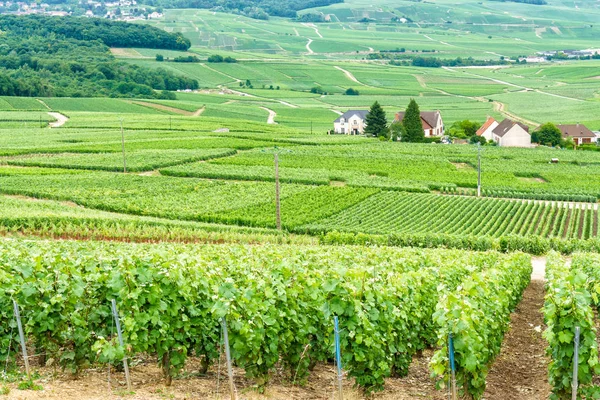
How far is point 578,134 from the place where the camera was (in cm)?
11369

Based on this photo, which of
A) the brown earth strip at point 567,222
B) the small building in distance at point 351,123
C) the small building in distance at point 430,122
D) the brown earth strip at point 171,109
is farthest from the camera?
the brown earth strip at point 171,109

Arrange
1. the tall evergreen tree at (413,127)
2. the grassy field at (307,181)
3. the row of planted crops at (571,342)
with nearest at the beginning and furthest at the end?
the row of planted crops at (571,342), the grassy field at (307,181), the tall evergreen tree at (413,127)

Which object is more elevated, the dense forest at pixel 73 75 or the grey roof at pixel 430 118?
the dense forest at pixel 73 75

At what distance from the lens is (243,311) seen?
15.6 meters

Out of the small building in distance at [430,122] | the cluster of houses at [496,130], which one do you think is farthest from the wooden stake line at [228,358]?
the small building in distance at [430,122]

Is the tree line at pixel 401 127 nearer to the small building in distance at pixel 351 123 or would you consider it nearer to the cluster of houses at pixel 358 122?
the cluster of houses at pixel 358 122

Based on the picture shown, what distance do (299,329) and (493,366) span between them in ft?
19.6

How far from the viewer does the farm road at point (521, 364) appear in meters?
18.0

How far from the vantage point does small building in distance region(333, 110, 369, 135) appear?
409ft

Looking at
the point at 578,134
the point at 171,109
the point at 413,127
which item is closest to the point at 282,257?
the point at 413,127

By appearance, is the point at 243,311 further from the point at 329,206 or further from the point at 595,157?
the point at 595,157

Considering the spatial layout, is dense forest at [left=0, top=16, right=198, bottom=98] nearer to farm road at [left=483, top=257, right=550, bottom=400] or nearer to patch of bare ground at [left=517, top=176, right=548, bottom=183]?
patch of bare ground at [left=517, top=176, right=548, bottom=183]

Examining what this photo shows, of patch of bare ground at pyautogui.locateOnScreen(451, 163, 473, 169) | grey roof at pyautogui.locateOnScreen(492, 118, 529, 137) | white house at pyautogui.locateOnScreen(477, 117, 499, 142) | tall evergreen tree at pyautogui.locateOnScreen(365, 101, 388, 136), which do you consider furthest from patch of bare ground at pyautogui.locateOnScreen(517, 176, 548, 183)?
tall evergreen tree at pyautogui.locateOnScreen(365, 101, 388, 136)

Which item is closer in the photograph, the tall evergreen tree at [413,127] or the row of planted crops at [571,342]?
the row of planted crops at [571,342]
